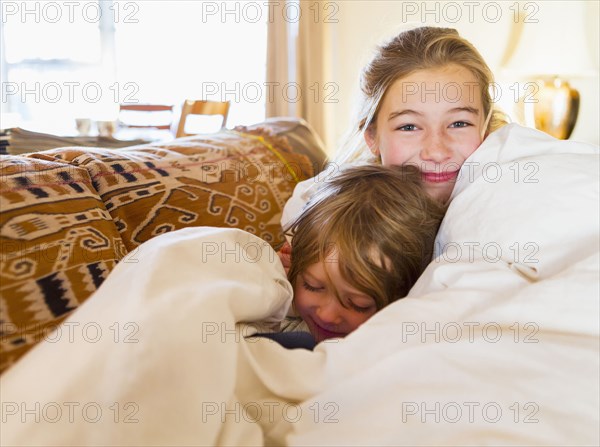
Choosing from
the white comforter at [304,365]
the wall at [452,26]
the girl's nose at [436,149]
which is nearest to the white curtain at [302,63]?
the wall at [452,26]

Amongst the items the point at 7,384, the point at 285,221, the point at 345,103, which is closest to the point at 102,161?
the point at 285,221

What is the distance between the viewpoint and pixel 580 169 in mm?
870

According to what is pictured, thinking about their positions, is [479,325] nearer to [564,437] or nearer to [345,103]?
[564,437]

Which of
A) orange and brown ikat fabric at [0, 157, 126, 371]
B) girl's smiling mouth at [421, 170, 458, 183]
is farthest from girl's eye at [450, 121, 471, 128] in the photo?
orange and brown ikat fabric at [0, 157, 126, 371]

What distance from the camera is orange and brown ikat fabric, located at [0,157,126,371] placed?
69cm

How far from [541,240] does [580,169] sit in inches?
5.3

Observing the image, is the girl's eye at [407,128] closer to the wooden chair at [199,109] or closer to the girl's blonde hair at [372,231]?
the girl's blonde hair at [372,231]

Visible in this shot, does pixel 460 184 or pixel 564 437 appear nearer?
pixel 564 437

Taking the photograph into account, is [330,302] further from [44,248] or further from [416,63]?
[416,63]

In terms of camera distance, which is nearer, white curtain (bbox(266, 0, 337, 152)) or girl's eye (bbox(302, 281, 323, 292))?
girl's eye (bbox(302, 281, 323, 292))

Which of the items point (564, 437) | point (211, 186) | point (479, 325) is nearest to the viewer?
point (564, 437)

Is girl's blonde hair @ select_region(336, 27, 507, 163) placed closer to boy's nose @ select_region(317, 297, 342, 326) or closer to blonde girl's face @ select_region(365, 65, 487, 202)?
blonde girl's face @ select_region(365, 65, 487, 202)

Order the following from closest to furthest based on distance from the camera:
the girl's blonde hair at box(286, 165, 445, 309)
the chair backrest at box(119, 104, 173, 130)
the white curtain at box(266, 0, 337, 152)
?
the girl's blonde hair at box(286, 165, 445, 309)
the chair backrest at box(119, 104, 173, 130)
the white curtain at box(266, 0, 337, 152)

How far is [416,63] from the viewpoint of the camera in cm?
135
